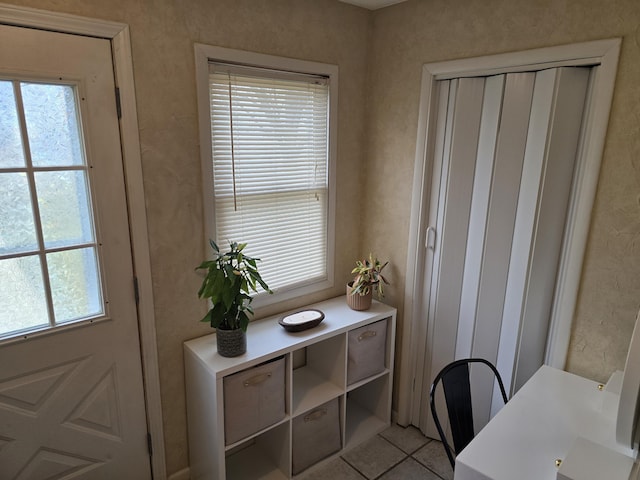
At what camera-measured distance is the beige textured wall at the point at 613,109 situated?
164 cm

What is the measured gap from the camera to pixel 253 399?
1969 mm

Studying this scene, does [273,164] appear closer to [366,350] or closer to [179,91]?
[179,91]

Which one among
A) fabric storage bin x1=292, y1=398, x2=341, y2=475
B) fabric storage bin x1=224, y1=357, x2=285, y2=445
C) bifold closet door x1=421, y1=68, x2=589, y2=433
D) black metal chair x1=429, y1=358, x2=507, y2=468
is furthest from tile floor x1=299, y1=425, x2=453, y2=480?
black metal chair x1=429, y1=358, x2=507, y2=468

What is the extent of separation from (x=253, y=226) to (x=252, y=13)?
104 cm

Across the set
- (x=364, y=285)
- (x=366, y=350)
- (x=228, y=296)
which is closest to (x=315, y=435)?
(x=366, y=350)

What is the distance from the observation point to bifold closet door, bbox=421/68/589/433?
1.88m

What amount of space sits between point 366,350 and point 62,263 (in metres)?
1.61

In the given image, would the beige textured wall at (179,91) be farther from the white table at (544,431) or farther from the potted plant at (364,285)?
the white table at (544,431)

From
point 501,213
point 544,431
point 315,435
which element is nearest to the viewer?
point 544,431

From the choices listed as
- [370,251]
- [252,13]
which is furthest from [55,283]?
[370,251]

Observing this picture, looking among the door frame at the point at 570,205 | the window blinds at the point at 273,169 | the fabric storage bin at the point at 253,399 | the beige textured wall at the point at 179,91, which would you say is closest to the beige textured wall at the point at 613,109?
the door frame at the point at 570,205

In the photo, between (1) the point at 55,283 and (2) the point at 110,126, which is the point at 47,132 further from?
(1) the point at 55,283

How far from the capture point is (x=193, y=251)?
2023 mm

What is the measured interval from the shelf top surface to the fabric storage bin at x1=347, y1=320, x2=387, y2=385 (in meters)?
0.06
